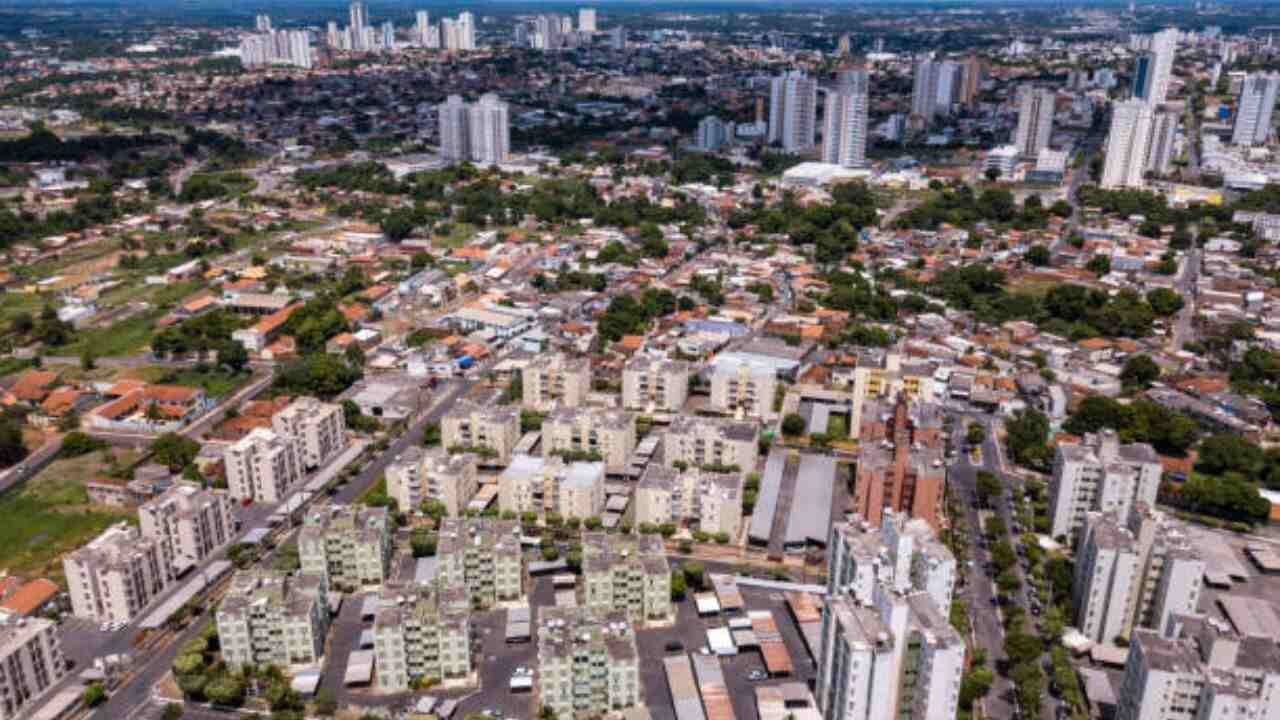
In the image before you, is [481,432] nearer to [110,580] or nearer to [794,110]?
[110,580]

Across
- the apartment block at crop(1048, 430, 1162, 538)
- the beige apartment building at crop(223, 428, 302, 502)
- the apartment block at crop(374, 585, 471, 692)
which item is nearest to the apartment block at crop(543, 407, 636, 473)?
the beige apartment building at crop(223, 428, 302, 502)

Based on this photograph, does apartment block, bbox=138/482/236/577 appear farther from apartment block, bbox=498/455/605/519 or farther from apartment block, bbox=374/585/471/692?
apartment block, bbox=498/455/605/519

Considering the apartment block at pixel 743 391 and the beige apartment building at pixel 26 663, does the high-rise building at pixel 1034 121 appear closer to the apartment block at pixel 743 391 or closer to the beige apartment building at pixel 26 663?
the apartment block at pixel 743 391

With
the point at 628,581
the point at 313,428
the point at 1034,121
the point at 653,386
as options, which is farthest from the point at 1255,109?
the point at 313,428

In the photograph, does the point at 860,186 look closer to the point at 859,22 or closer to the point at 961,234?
the point at 961,234

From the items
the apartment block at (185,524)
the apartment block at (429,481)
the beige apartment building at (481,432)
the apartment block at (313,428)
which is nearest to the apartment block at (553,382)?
the beige apartment building at (481,432)

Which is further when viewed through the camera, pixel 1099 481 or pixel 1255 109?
pixel 1255 109
